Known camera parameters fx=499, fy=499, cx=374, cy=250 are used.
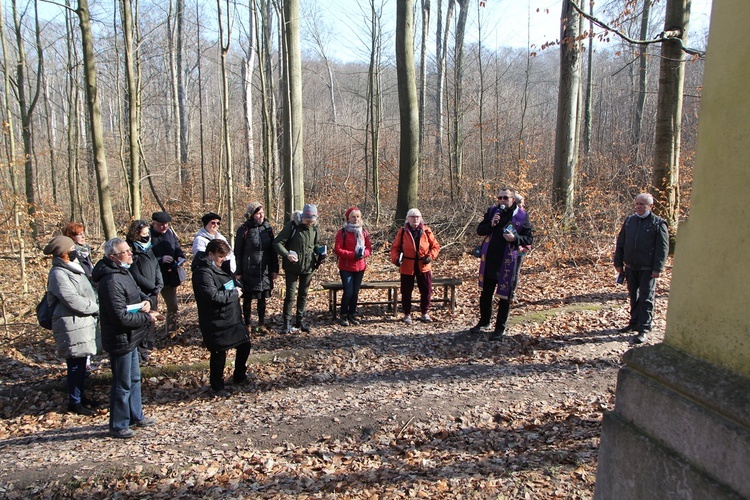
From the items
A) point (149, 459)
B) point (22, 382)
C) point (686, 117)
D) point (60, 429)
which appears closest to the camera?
point (149, 459)

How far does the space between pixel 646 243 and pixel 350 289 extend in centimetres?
417

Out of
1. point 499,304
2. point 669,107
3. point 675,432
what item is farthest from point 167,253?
point 669,107

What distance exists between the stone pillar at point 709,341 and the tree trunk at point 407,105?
1069cm

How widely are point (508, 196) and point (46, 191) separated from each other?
2178 cm

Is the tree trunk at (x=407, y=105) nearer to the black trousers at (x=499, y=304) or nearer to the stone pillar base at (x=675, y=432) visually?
the black trousers at (x=499, y=304)

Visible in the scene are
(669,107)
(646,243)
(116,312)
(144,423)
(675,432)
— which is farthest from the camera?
(669,107)

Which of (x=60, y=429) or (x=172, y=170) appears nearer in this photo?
(x=60, y=429)

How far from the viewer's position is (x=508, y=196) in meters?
6.54

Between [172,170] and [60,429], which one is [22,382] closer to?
Result: [60,429]

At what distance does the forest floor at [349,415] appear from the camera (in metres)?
4.16

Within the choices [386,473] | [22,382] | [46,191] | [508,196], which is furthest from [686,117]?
[46,191]

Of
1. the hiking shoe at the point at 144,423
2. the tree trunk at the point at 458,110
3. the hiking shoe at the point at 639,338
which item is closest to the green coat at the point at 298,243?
the hiking shoe at the point at 144,423

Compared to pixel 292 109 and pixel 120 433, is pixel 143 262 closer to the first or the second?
pixel 120 433

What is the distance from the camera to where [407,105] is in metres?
12.9
